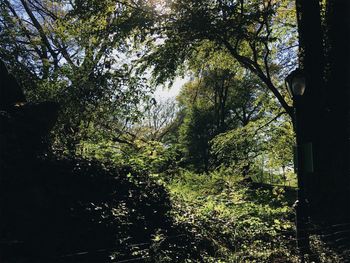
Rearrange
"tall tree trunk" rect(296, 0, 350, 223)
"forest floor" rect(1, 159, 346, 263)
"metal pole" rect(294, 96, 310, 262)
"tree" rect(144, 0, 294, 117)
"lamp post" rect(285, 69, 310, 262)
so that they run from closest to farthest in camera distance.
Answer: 1. "forest floor" rect(1, 159, 346, 263)
2. "metal pole" rect(294, 96, 310, 262)
3. "lamp post" rect(285, 69, 310, 262)
4. "tall tree trunk" rect(296, 0, 350, 223)
5. "tree" rect(144, 0, 294, 117)

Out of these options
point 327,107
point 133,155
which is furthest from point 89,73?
point 327,107

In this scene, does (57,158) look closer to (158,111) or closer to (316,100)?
(316,100)

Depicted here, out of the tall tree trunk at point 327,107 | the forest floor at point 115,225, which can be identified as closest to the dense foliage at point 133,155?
the forest floor at point 115,225

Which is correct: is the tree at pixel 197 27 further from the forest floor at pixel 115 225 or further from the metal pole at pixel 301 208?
the forest floor at pixel 115 225

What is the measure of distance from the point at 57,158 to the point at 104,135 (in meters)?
6.05

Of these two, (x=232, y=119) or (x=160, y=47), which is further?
(x=232, y=119)

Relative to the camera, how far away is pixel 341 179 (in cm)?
880

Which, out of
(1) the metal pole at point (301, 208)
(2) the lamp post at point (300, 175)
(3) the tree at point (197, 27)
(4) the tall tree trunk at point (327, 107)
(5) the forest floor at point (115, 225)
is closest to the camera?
(5) the forest floor at point (115, 225)

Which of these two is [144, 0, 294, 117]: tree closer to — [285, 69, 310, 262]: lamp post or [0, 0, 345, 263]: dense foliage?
[0, 0, 345, 263]: dense foliage

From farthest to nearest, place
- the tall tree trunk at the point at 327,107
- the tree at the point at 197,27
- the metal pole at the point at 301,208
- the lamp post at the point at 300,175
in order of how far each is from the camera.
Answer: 1. the tree at the point at 197,27
2. the tall tree trunk at the point at 327,107
3. the lamp post at the point at 300,175
4. the metal pole at the point at 301,208

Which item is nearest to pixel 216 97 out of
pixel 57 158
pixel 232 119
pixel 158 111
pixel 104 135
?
pixel 232 119

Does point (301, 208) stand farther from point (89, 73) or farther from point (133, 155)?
point (89, 73)

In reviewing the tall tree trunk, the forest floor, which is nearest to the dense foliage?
the forest floor

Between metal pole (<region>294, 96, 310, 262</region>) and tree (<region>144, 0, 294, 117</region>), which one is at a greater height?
tree (<region>144, 0, 294, 117</region>)
